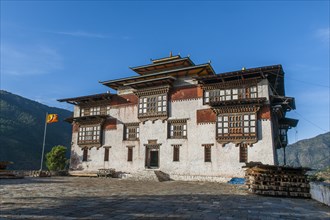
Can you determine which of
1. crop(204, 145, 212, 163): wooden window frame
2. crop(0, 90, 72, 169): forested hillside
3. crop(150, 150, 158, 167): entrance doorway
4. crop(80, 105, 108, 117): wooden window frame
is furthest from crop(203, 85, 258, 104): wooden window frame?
crop(0, 90, 72, 169): forested hillside

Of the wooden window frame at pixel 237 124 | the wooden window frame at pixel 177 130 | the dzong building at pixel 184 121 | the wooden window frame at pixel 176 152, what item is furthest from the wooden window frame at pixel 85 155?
the wooden window frame at pixel 237 124

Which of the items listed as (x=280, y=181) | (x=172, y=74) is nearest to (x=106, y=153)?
(x=172, y=74)

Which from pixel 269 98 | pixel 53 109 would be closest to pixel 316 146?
pixel 53 109

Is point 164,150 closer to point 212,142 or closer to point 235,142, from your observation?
point 212,142

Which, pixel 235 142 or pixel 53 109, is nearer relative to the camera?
pixel 235 142

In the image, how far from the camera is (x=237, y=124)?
73.7 ft

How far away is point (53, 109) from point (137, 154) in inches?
4211

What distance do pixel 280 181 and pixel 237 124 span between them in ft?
29.8

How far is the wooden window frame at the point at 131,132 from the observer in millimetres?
27666

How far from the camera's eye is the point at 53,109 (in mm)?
121562

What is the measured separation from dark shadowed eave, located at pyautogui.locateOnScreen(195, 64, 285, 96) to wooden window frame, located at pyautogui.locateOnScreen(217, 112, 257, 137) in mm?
3276

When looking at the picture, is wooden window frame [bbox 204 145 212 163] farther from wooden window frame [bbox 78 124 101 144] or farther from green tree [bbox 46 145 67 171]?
green tree [bbox 46 145 67 171]

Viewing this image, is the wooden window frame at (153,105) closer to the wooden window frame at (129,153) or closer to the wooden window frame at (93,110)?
the wooden window frame at (129,153)

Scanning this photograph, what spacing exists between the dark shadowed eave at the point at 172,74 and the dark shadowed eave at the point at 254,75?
5.40ft
